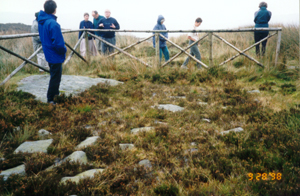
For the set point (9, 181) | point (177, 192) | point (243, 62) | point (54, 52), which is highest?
point (54, 52)

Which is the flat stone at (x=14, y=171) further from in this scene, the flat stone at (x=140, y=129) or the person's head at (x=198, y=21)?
the person's head at (x=198, y=21)

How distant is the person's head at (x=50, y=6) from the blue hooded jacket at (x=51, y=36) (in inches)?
3.2

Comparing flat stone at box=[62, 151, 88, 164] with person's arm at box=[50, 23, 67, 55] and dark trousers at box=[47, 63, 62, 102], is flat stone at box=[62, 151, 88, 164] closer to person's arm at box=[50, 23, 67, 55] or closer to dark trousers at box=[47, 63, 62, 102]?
→ dark trousers at box=[47, 63, 62, 102]

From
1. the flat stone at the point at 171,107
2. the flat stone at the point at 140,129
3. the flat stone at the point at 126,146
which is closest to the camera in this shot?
the flat stone at the point at 126,146

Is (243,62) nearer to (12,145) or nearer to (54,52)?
(54,52)

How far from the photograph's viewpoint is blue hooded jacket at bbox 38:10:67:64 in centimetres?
478

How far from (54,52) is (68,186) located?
3.58 metres

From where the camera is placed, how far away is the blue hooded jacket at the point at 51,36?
4.78m

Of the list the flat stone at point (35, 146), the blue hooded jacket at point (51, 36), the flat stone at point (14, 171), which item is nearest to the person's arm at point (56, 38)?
Answer: the blue hooded jacket at point (51, 36)

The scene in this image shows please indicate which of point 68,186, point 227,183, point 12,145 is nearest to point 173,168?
point 227,183

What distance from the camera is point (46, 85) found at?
623cm

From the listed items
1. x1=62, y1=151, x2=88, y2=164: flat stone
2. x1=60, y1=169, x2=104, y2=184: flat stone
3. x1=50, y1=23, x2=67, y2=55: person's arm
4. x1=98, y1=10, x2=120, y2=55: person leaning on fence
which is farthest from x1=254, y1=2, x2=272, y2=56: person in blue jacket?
x1=60, y1=169, x2=104, y2=184: flat stone

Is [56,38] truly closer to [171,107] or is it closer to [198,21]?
[171,107]

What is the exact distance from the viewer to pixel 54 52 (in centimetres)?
502
